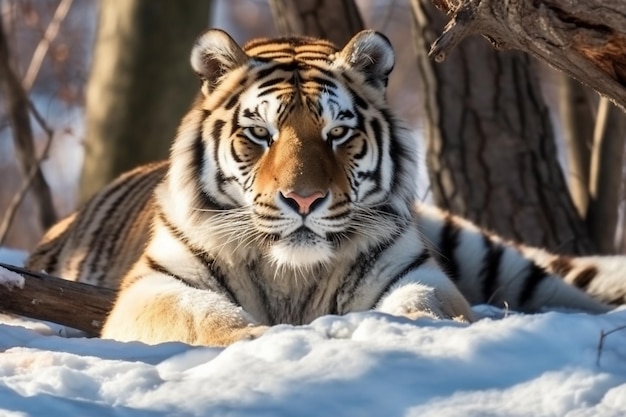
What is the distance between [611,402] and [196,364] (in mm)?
871

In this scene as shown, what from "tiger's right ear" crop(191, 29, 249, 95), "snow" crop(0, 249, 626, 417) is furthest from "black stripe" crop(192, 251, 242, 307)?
"snow" crop(0, 249, 626, 417)

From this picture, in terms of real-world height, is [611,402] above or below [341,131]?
below

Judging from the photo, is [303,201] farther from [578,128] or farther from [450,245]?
[578,128]

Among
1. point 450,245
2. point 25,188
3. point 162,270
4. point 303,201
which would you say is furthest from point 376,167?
point 25,188

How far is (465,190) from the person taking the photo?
17.7ft

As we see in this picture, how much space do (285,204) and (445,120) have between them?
7.22 ft

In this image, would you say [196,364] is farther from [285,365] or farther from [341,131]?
[341,131]

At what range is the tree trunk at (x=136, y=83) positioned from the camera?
7.45 meters

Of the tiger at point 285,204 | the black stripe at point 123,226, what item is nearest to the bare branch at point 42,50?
the black stripe at point 123,226

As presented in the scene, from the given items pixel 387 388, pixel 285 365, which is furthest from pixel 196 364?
pixel 387 388

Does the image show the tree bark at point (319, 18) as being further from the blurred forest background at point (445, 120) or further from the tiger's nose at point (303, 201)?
the tiger's nose at point (303, 201)

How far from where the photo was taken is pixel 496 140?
5.31 meters

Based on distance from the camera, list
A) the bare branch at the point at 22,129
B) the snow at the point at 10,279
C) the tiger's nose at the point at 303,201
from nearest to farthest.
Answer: the tiger's nose at the point at 303,201, the snow at the point at 10,279, the bare branch at the point at 22,129

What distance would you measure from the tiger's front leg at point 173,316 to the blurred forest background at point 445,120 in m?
1.29
